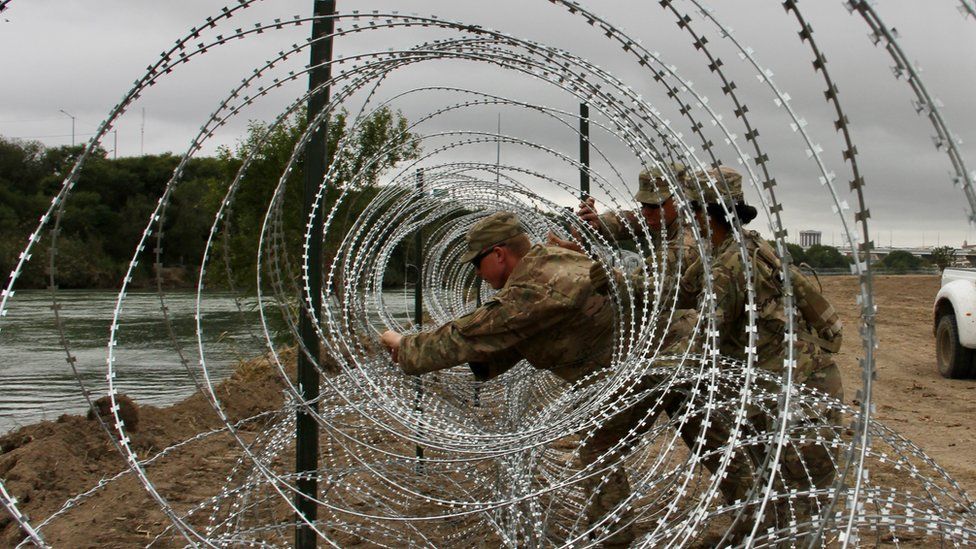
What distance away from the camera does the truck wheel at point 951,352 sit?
1245cm

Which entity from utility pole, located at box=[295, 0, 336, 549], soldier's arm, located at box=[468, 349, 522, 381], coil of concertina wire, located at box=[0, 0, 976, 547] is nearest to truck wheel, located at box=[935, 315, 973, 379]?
coil of concertina wire, located at box=[0, 0, 976, 547]

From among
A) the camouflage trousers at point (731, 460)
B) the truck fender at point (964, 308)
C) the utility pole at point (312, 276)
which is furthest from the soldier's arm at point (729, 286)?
the truck fender at point (964, 308)

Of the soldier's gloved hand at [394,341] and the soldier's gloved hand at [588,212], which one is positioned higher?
the soldier's gloved hand at [588,212]

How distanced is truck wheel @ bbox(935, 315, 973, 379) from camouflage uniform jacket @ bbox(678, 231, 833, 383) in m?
8.65

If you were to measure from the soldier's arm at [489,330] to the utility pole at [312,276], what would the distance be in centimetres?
52

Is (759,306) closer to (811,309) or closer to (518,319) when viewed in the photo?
(811,309)

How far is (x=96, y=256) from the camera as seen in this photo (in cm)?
5391

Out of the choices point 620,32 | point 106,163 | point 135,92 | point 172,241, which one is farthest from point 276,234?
point 106,163

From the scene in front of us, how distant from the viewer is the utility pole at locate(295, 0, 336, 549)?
4.48m

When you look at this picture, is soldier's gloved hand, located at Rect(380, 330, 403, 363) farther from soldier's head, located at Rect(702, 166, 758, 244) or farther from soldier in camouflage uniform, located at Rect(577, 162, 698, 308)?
soldier's head, located at Rect(702, 166, 758, 244)

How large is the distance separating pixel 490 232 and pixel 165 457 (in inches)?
173

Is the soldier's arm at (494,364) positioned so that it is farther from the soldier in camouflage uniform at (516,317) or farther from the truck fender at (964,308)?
the truck fender at (964,308)

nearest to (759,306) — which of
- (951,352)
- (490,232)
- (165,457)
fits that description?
(490,232)

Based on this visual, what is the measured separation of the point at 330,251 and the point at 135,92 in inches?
380
